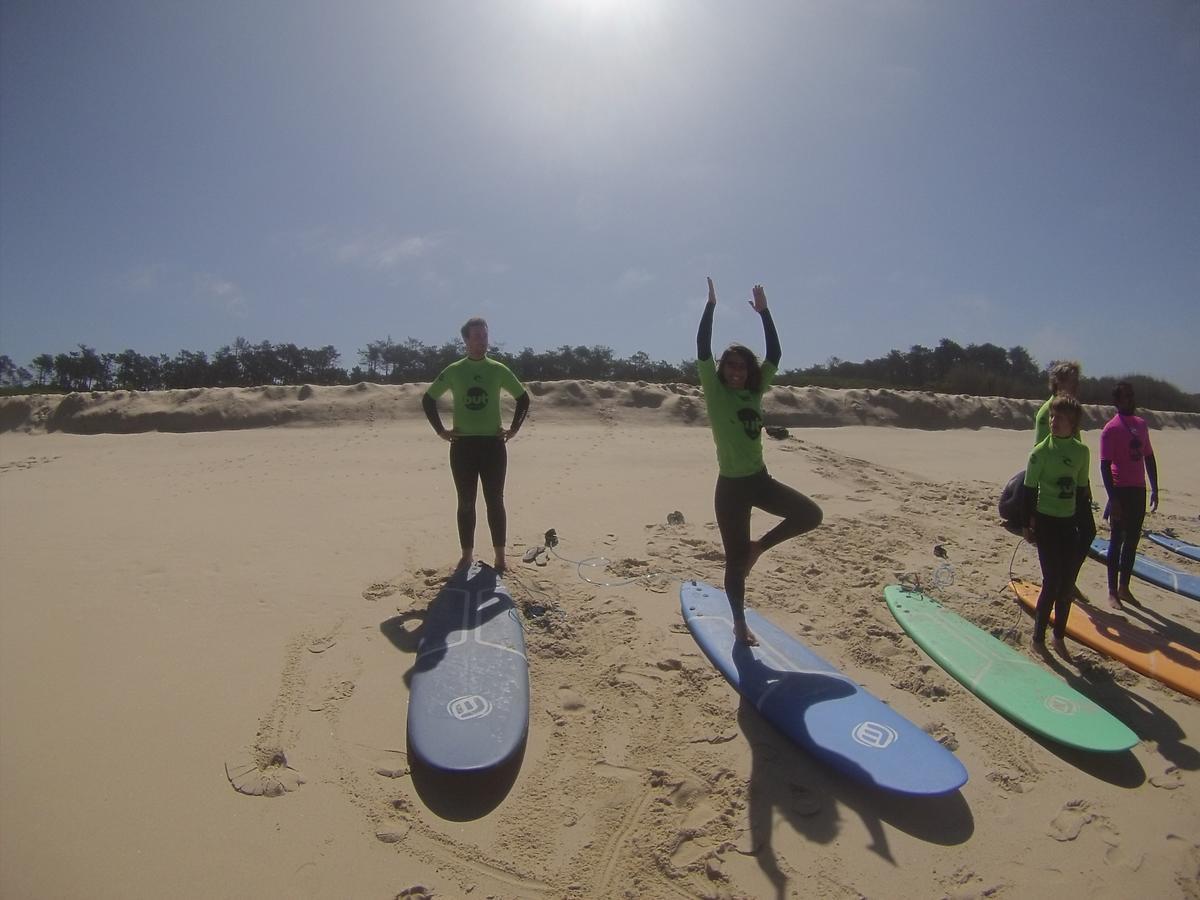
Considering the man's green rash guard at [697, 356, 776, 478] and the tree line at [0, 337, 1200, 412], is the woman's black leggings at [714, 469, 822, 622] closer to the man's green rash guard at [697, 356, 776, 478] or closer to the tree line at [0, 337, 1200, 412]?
the man's green rash guard at [697, 356, 776, 478]

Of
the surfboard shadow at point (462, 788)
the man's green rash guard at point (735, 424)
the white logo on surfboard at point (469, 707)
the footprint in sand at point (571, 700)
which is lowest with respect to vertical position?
the surfboard shadow at point (462, 788)

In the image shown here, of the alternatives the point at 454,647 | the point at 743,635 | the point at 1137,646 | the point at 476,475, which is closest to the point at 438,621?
the point at 454,647

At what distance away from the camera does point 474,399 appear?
4547 mm

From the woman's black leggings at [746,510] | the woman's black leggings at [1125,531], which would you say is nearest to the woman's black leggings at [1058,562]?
the woman's black leggings at [1125,531]

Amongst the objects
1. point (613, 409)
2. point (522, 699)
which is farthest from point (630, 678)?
point (613, 409)

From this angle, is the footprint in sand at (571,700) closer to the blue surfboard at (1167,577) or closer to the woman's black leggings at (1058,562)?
the woman's black leggings at (1058,562)

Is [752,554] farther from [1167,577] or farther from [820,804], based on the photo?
[1167,577]

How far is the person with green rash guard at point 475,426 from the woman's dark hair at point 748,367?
5.51ft

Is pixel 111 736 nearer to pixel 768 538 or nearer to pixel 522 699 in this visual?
pixel 522 699

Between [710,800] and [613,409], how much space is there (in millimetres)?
11277

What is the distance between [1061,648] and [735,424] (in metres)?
2.31

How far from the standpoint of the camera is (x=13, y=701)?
295 cm

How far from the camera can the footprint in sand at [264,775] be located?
240cm

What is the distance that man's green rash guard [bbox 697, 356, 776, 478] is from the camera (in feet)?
11.0
